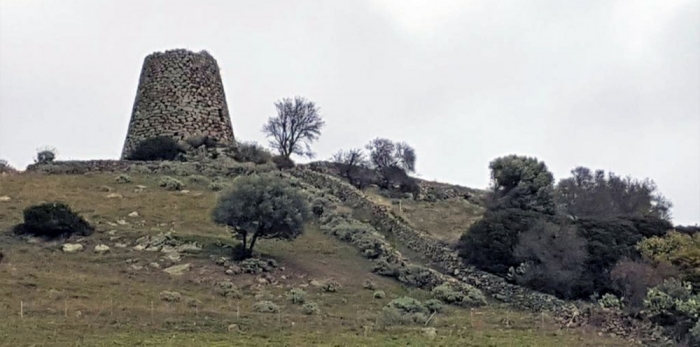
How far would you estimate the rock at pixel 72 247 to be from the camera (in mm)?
25531

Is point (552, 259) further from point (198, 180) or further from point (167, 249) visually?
point (198, 180)

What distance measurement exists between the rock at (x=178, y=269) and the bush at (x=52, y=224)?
4450 millimetres

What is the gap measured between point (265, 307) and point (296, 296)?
1699 mm

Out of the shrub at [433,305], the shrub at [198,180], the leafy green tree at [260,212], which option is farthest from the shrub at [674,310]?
the shrub at [198,180]

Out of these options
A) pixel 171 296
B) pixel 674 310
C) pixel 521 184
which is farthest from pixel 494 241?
pixel 171 296

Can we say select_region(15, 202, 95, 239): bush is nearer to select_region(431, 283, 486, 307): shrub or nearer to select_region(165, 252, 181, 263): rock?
select_region(165, 252, 181, 263): rock

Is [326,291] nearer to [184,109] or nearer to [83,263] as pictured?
[83,263]

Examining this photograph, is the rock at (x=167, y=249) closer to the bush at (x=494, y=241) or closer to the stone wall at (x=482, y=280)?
the stone wall at (x=482, y=280)

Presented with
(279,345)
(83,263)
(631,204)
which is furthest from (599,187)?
(279,345)

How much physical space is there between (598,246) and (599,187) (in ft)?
76.0

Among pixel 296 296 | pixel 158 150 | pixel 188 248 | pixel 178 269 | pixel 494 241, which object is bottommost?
pixel 296 296

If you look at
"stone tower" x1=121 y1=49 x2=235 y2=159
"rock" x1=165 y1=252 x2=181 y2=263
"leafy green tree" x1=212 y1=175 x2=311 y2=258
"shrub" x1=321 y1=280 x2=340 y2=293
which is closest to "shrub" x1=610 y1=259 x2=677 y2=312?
"shrub" x1=321 y1=280 x2=340 y2=293

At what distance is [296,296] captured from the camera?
22156mm

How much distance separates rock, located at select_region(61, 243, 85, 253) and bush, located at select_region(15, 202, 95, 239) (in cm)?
105
